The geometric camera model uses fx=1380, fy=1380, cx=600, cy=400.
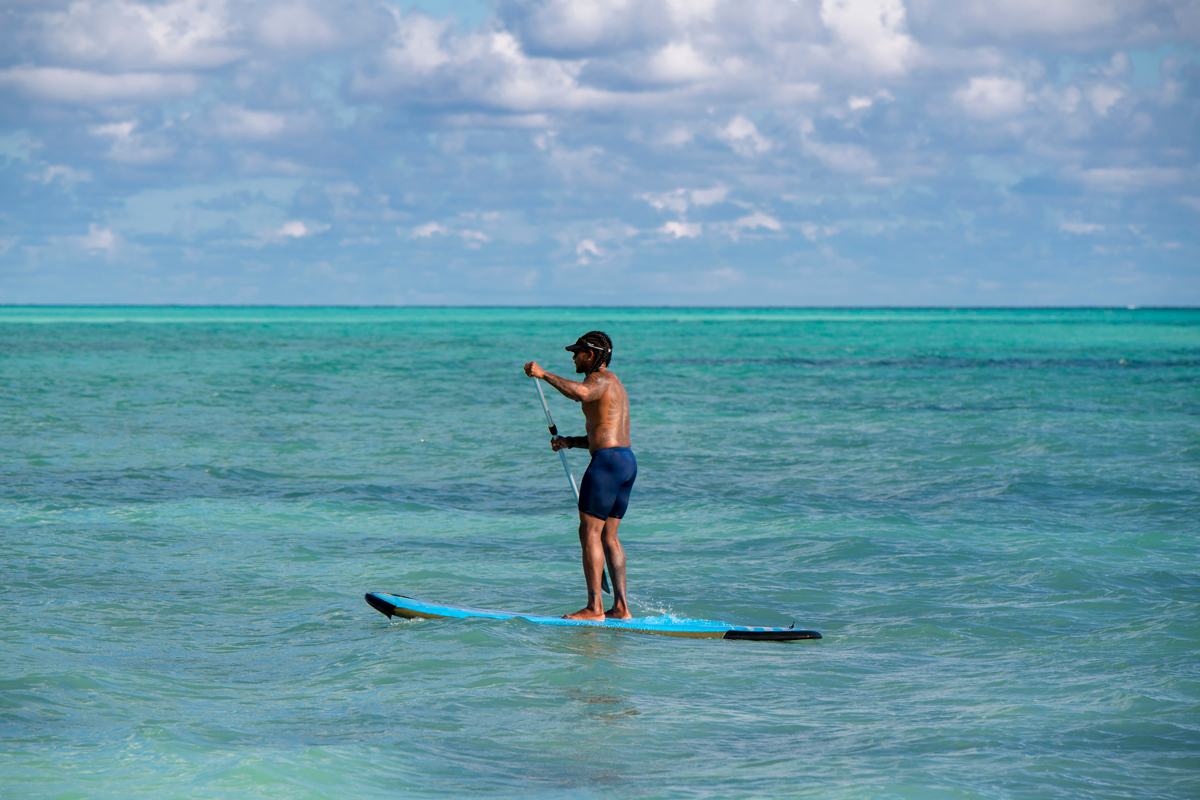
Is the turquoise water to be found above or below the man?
below

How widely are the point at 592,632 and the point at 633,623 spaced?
31 centimetres

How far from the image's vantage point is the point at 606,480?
9.95 meters

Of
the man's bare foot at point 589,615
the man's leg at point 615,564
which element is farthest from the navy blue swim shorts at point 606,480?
the man's bare foot at point 589,615

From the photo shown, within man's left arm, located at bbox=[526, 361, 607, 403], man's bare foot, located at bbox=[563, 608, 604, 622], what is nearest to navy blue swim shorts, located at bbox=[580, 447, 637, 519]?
man's left arm, located at bbox=[526, 361, 607, 403]

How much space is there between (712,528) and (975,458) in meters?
8.12

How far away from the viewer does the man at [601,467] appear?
9867mm

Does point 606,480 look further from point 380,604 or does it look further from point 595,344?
point 380,604

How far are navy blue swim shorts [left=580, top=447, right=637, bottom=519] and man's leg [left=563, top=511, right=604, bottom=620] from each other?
0.08 metres

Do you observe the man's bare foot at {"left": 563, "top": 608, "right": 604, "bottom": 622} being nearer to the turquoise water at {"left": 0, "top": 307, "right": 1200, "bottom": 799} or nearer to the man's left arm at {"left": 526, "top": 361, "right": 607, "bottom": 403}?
the turquoise water at {"left": 0, "top": 307, "right": 1200, "bottom": 799}

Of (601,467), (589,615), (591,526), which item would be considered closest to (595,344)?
(601,467)

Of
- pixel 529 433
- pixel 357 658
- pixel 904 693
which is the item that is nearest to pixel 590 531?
pixel 357 658

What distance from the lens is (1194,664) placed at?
367 inches

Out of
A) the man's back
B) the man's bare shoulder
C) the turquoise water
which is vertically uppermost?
the man's bare shoulder

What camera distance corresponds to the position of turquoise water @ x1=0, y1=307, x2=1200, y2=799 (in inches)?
282
